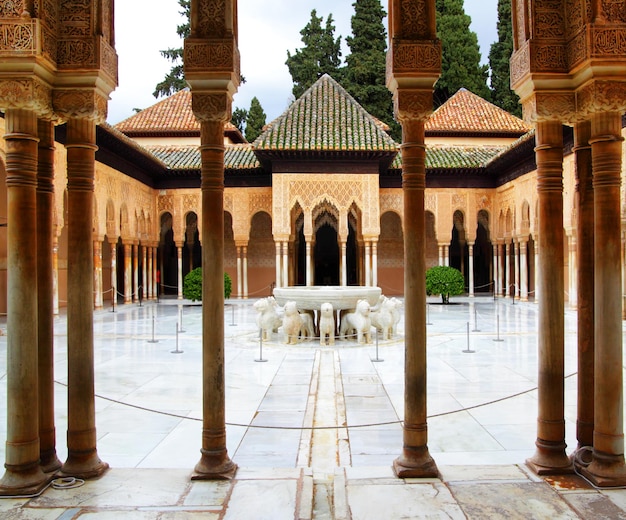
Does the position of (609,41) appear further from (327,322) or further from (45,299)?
(327,322)

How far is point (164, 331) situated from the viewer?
44.1 ft

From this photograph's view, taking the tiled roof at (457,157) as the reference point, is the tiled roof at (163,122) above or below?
above

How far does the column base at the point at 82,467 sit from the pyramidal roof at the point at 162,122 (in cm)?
2466

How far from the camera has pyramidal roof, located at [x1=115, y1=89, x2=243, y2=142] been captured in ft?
89.6

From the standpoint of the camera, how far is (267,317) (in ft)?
36.9

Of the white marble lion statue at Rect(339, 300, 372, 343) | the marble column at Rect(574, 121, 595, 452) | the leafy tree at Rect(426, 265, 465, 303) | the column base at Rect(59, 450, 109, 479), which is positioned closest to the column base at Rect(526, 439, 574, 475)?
the marble column at Rect(574, 121, 595, 452)

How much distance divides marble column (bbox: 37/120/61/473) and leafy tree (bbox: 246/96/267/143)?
34141 mm

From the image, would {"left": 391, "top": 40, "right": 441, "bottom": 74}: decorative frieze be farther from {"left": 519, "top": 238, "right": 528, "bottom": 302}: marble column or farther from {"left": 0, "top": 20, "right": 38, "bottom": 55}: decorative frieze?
{"left": 519, "top": 238, "right": 528, "bottom": 302}: marble column

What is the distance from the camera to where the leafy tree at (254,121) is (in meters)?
37.4

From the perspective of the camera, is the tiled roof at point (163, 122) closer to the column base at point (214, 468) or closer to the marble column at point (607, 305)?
the column base at point (214, 468)

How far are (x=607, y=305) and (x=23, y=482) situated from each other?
400 cm

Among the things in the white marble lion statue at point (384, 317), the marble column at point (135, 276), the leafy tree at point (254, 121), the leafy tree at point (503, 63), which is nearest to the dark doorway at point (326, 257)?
the marble column at point (135, 276)

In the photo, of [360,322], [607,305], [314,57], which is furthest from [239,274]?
[607,305]

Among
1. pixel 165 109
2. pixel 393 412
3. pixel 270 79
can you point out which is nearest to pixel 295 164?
pixel 165 109
